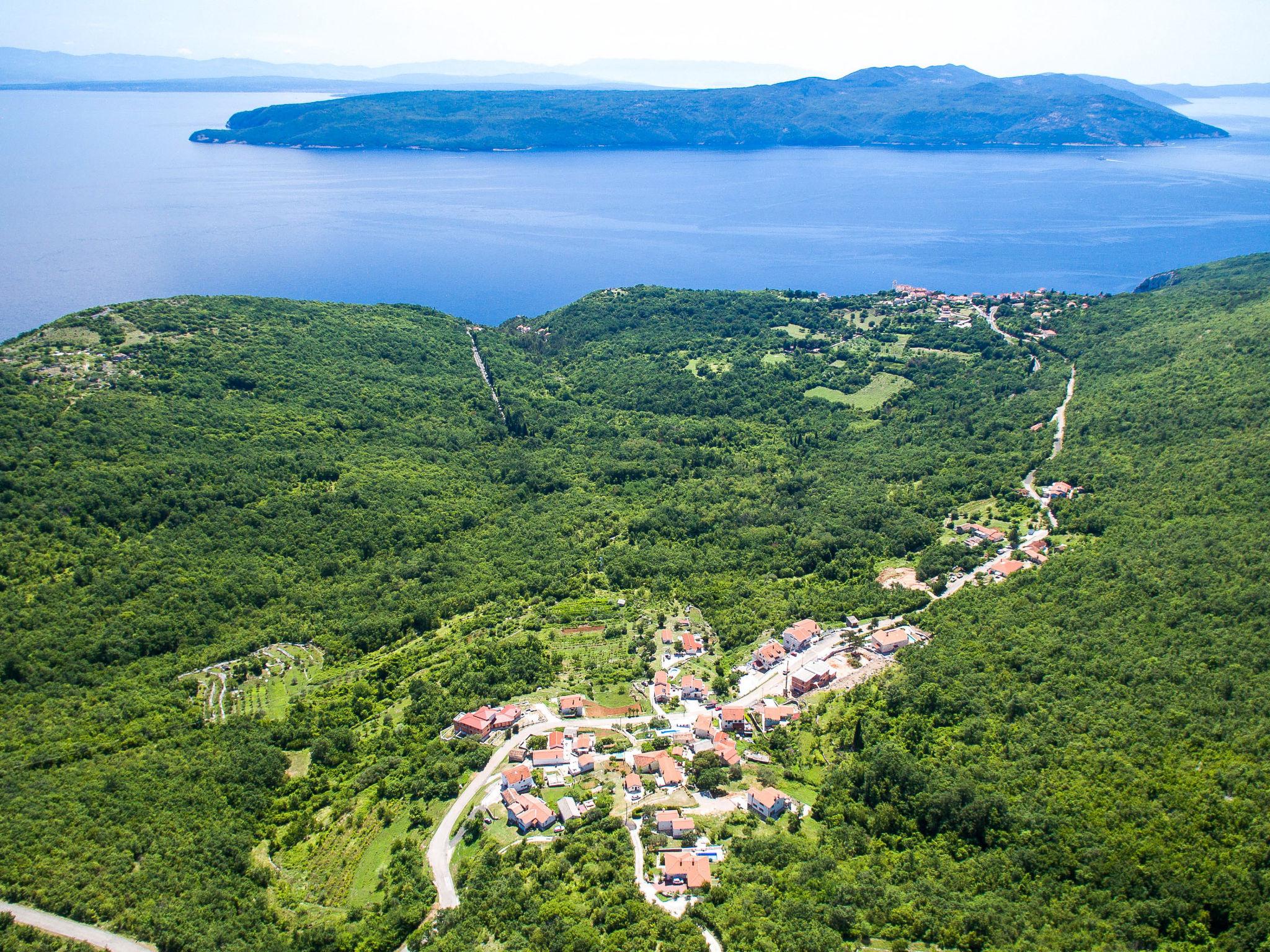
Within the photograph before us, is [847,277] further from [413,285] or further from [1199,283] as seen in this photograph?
[413,285]

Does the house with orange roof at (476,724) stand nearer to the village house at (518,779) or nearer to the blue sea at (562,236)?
the village house at (518,779)

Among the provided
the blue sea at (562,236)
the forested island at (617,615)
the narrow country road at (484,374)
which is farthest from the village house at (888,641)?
the blue sea at (562,236)

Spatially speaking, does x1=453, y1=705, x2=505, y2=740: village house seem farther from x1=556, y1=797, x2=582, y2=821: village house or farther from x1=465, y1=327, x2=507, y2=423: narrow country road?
x1=465, y1=327, x2=507, y2=423: narrow country road

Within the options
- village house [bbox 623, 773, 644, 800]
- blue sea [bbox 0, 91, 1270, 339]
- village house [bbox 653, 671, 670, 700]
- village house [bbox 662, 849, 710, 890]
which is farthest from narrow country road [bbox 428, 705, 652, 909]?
blue sea [bbox 0, 91, 1270, 339]

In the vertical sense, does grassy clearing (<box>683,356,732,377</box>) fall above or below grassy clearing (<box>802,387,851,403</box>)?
above

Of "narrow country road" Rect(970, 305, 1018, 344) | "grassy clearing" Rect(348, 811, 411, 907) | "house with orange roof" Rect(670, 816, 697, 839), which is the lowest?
"grassy clearing" Rect(348, 811, 411, 907)

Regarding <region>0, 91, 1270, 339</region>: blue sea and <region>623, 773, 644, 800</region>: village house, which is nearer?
<region>623, 773, 644, 800</region>: village house

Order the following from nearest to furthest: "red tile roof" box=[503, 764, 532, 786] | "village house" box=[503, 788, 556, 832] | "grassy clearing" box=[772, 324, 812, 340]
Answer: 1. "village house" box=[503, 788, 556, 832]
2. "red tile roof" box=[503, 764, 532, 786]
3. "grassy clearing" box=[772, 324, 812, 340]

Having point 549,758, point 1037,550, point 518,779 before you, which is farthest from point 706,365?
point 518,779
